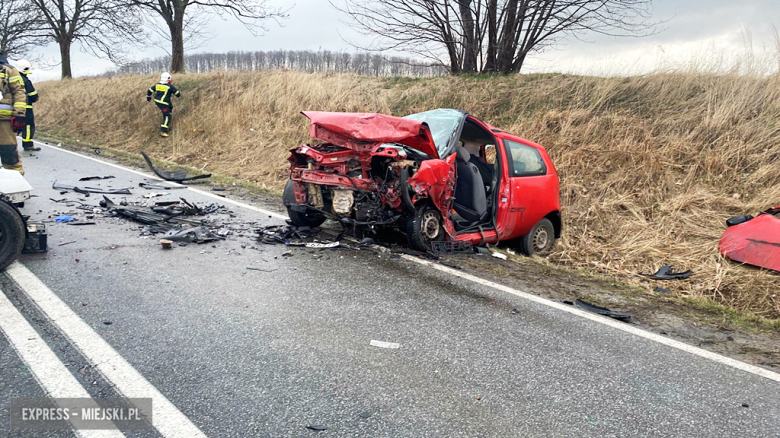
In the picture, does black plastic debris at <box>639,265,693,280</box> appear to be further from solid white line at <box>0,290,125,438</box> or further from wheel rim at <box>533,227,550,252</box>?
solid white line at <box>0,290,125,438</box>

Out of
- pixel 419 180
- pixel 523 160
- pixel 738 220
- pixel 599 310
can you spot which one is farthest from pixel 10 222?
pixel 738 220

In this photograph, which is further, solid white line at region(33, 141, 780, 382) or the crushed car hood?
the crushed car hood

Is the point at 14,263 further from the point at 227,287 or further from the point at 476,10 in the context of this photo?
the point at 476,10

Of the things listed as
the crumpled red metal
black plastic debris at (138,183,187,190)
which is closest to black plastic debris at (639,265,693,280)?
the crumpled red metal

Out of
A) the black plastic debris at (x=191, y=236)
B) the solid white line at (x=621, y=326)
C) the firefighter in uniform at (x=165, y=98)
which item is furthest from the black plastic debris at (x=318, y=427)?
the firefighter in uniform at (x=165, y=98)

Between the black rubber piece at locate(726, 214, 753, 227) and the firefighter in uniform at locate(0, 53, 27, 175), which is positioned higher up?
the firefighter in uniform at locate(0, 53, 27, 175)

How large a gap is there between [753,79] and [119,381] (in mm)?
11511

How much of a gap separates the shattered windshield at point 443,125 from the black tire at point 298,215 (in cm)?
167

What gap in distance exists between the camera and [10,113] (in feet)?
25.4

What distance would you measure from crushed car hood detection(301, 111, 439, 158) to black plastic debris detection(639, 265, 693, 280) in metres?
3.21

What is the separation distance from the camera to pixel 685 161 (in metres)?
8.95

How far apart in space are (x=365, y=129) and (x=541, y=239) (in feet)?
10.8

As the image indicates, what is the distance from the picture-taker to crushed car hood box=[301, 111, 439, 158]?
5477mm

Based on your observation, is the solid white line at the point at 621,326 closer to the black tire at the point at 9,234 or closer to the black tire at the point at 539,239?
the black tire at the point at 539,239
